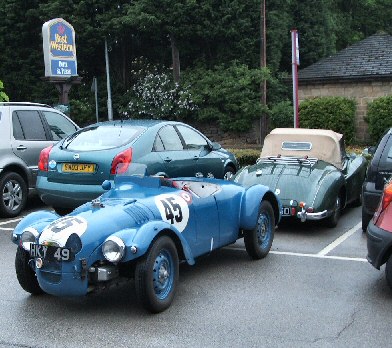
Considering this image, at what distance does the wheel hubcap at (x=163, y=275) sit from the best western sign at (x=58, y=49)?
11367 mm

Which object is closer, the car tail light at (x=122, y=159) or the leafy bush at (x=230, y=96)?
the car tail light at (x=122, y=159)

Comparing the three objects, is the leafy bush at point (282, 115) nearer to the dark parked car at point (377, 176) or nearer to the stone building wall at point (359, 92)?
the stone building wall at point (359, 92)

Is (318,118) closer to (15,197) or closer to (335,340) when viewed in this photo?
(15,197)

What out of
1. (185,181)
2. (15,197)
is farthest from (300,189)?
(15,197)

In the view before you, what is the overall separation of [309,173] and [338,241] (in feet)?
3.72

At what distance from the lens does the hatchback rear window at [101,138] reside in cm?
862

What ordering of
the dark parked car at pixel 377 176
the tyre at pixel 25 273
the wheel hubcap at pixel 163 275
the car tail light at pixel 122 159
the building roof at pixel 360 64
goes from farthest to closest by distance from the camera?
the building roof at pixel 360 64
the car tail light at pixel 122 159
the dark parked car at pixel 377 176
the tyre at pixel 25 273
the wheel hubcap at pixel 163 275

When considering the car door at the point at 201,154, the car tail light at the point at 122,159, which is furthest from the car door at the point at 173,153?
the car tail light at the point at 122,159

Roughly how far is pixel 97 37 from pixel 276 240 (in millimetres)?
24663

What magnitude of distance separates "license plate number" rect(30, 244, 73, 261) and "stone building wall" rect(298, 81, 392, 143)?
63.8ft

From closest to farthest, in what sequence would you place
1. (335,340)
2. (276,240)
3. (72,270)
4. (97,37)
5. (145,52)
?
1. (335,340)
2. (72,270)
3. (276,240)
4. (97,37)
5. (145,52)

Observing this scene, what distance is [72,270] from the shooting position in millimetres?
4977

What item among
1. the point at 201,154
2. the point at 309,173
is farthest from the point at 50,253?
the point at 201,154

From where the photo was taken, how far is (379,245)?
18.5 feet
